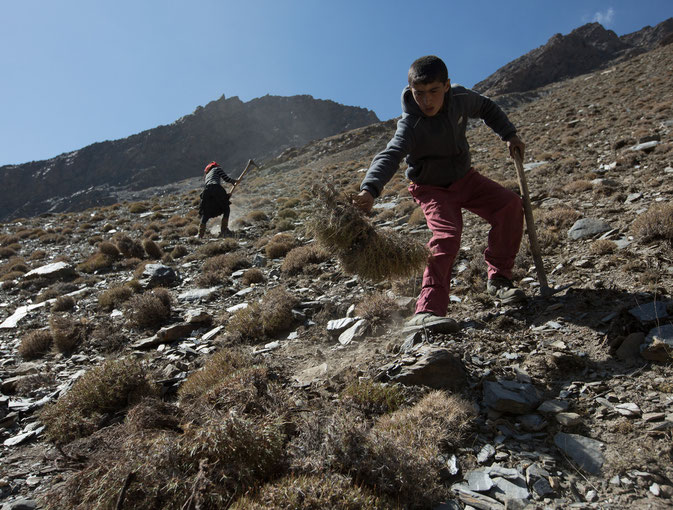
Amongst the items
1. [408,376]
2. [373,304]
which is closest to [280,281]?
[373,304]

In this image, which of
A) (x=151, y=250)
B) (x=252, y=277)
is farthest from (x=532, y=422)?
(x=151, y=250)

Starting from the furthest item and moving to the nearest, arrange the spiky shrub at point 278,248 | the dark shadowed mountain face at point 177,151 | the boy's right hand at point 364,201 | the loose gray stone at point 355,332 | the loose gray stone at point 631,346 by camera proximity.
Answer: the dark shadowed mountain face at point 177,151 → the spiky shrub at point 278,248 → the loose gray stone at point 355,332 → the boy's right hand at point 364,201 → the loose gray stone at point 631,346

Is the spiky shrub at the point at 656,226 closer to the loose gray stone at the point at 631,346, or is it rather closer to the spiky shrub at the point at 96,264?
the loose gray stone at the point at 631,346

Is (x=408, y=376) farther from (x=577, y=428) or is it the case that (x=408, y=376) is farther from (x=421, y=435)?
(x=577, y=428)

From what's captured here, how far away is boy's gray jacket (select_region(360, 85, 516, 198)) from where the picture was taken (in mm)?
3428

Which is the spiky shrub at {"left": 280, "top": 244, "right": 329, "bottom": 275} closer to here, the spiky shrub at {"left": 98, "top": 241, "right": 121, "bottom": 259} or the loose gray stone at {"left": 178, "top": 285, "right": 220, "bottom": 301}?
the loose gray stone at {"left": 178, "top": 285, "right": 220, "bottom": 301}

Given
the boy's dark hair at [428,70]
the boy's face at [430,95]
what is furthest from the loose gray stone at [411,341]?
the boy's dark hair at [428,70]

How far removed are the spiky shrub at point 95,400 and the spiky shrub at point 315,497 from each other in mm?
2199

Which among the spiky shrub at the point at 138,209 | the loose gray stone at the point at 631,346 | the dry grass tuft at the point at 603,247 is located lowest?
the loose gray stone at the point at 631,346

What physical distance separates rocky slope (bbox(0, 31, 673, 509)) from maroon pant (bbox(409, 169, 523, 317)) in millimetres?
384

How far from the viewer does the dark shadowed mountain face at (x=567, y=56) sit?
7388 centimetres

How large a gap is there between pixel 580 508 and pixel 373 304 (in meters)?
2.88

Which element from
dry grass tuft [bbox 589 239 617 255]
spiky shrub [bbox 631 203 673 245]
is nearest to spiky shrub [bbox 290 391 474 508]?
dry grass tuft [bbox 589 239 617 255]

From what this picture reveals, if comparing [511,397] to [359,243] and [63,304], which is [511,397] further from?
[63,304]
